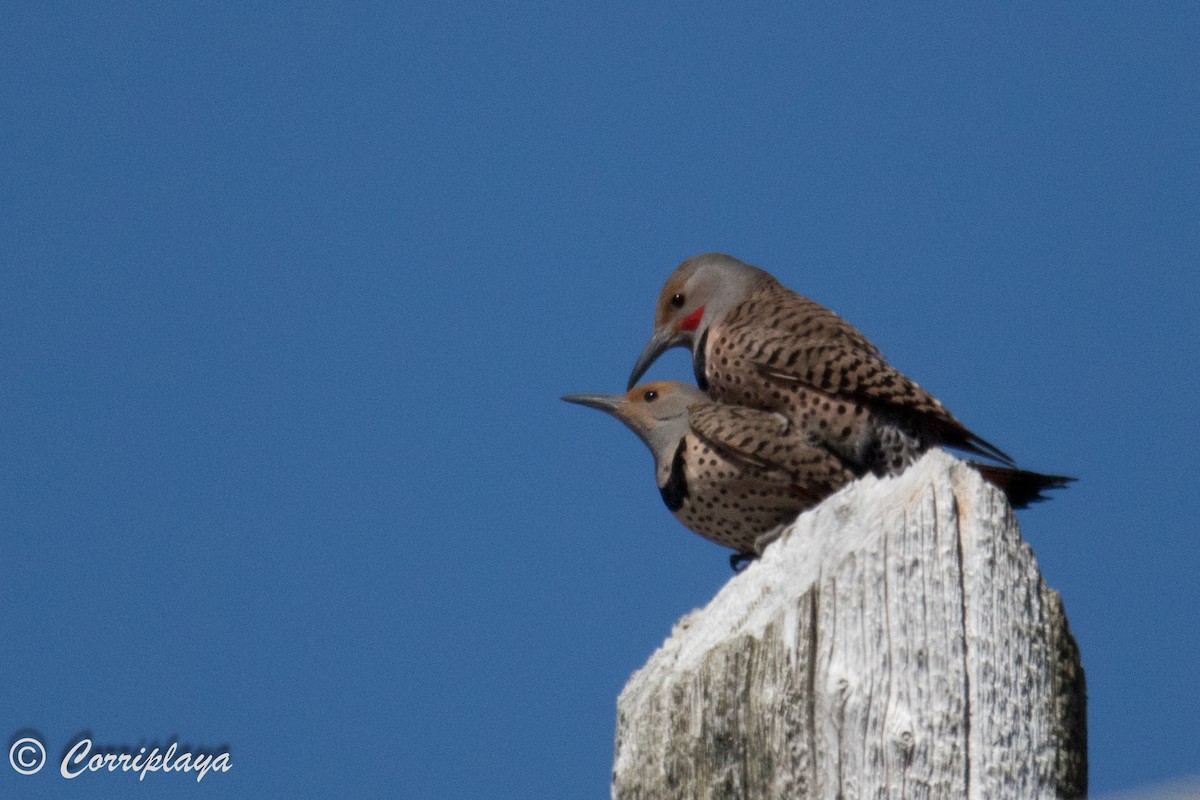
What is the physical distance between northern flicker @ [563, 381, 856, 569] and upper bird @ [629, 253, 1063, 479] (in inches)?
2.7

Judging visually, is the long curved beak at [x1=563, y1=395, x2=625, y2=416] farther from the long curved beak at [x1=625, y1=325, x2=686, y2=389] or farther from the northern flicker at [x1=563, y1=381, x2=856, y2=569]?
the northern flicker at [x1=563, y1=381, x2=856, y2=569]

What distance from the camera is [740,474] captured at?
169 inches

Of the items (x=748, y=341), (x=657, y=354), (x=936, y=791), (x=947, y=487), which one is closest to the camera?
(x=936, y=791)

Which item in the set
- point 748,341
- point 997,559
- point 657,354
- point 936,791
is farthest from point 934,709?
point 657,354

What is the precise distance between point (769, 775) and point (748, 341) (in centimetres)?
221

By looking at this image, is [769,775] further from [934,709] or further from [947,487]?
[947,487]

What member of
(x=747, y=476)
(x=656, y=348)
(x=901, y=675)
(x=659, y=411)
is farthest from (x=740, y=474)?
(x=901, y=675)

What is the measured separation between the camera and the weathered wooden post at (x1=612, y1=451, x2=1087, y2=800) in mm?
2426

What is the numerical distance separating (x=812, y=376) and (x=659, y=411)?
66cm

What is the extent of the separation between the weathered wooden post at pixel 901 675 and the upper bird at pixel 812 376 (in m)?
1.58

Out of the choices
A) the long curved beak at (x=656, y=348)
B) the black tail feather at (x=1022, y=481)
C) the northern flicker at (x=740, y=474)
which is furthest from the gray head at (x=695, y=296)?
the black tail feather at (x=1022, y=481)

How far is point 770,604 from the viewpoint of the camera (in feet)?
8.89

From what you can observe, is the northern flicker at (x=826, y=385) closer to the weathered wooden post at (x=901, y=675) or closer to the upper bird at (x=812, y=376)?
the upper bird at (x=812, y=376)

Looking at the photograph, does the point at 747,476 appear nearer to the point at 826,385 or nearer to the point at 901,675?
the point at 826,385
